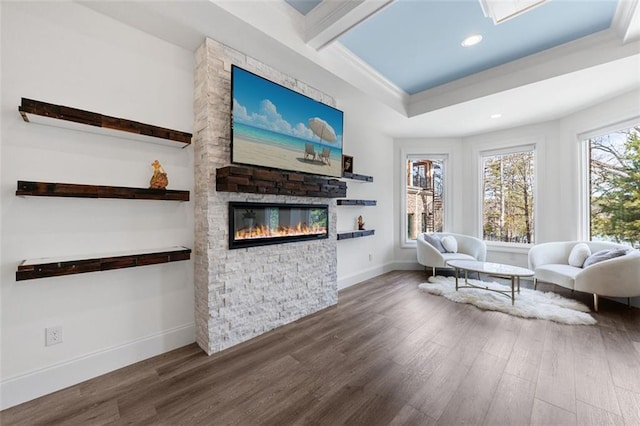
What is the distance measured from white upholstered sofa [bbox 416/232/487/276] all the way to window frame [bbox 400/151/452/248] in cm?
44

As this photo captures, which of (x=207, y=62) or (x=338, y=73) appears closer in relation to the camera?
(x=207, y=62)

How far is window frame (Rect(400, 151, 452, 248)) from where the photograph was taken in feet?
17.8

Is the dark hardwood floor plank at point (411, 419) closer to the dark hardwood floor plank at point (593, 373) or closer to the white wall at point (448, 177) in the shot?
the dark hardwood floor plank at point (593, 373)

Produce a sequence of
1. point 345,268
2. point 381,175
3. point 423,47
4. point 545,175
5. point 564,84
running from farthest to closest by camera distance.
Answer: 1. point 381,175
2. point 545,175
3. point 345,268
4. point 564,84
5. point 423,47

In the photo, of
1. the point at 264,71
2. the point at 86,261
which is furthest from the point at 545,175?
the point at 86,261

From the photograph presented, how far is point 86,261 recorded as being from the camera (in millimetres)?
1820

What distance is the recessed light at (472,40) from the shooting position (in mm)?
2781

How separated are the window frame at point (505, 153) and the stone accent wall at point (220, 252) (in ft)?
14.5

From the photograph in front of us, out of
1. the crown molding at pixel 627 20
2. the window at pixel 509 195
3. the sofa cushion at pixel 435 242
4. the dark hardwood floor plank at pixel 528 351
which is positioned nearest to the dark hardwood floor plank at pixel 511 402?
the dark hardwood floor plank at pixel 528 351

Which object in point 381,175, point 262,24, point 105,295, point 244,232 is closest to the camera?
point 105,295

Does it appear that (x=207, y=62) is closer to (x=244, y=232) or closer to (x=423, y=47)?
(x=244, y=232)

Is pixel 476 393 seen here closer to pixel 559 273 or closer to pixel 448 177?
pixel 559 273

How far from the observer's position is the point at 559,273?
3490mm

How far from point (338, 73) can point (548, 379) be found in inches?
132
